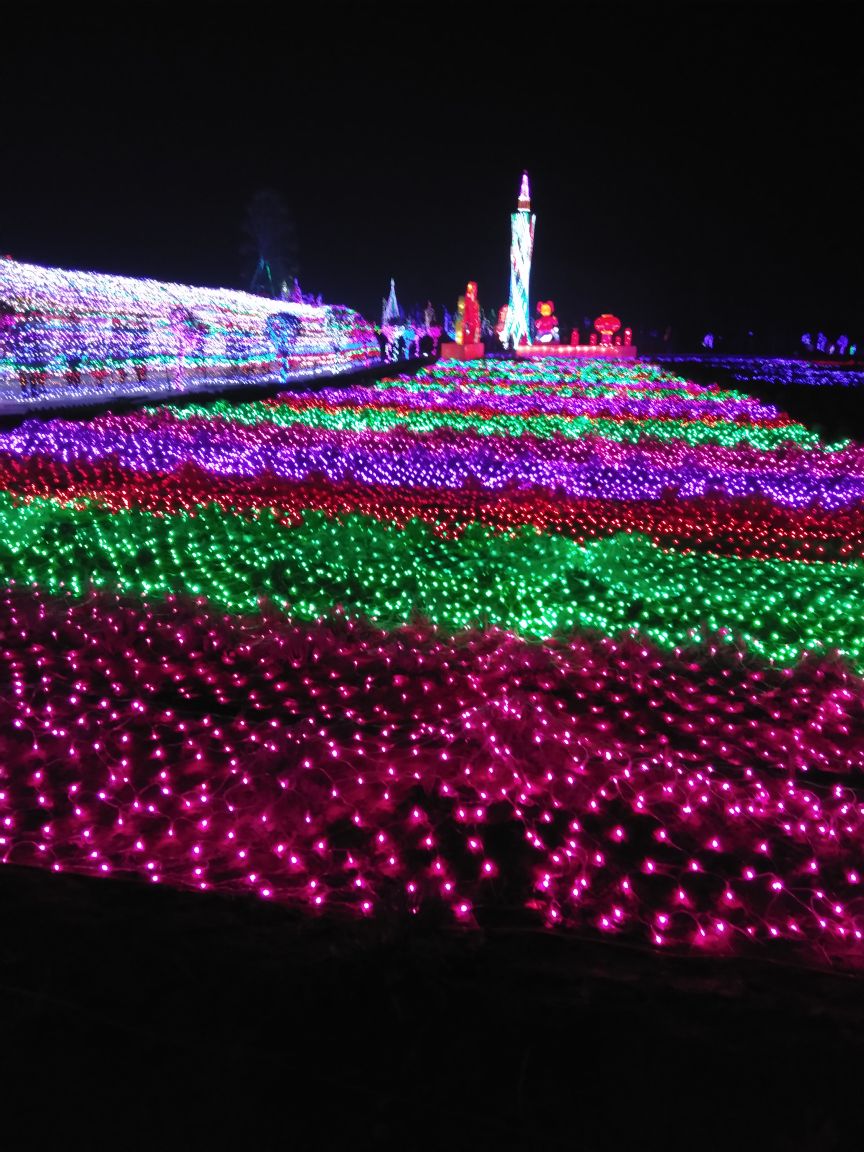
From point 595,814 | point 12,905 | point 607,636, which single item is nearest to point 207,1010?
point 12,905

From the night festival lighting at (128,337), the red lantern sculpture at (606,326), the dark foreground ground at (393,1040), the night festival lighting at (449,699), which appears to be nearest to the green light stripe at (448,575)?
the night festival lighting at (449,699)

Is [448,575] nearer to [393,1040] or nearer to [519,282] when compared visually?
[393,1040]

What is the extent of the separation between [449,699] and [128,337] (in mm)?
22141

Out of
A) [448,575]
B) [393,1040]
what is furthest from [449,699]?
[393,1040]

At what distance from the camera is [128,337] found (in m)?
23.6

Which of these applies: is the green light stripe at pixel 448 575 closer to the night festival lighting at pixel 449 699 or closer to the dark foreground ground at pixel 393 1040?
the night festival lighting at pixel 449 699

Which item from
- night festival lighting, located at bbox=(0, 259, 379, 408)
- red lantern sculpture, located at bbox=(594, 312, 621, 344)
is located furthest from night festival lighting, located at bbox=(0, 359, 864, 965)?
red lantern sculpture, located at bbox=(594, 312, 621, 344)

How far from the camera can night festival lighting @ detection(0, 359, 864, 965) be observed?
3.13 m

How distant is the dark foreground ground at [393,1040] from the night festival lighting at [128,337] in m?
17.0

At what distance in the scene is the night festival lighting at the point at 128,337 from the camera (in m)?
18.8

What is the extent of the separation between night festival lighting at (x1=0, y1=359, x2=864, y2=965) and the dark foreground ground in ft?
0.70

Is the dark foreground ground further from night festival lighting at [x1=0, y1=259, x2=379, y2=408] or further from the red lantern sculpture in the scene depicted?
the red lantern sculpture

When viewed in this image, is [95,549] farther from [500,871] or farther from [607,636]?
[500,871]

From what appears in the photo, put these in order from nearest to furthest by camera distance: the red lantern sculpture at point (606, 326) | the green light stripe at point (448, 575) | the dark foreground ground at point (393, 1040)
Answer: the dark foreground ground at point (393, 1040)
the green light stripe at point (448, 575)
the red lantern sculpture at point (606, 326)
